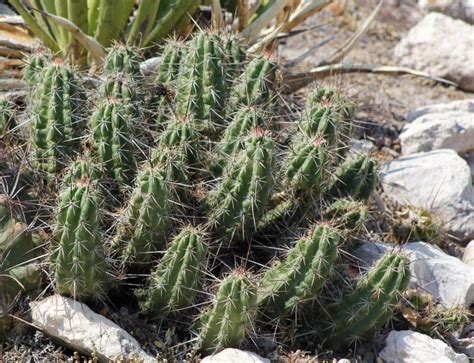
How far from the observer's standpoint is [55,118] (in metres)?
4.24

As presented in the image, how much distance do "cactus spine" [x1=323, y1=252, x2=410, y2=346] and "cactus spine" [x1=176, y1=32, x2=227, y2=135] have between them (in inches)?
44.8

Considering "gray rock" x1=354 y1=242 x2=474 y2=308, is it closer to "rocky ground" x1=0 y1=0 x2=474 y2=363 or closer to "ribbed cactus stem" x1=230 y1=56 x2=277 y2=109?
"rocky ground" x1=0 y1=0 x2=474 y2=363

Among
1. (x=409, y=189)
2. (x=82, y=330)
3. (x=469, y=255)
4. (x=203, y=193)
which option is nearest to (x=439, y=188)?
(x=409, y=189)

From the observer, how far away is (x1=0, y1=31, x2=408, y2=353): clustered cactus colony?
3.83 meters

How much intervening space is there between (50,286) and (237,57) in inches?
66.1

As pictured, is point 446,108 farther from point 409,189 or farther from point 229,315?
point 229,315

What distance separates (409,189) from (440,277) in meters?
1.00

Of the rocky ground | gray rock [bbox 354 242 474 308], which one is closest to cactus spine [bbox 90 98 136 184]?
the rocky ground

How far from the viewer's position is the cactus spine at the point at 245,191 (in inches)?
155

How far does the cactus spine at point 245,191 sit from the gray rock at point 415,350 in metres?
0.93

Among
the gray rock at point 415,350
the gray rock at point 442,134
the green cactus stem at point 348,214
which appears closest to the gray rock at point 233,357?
the gray rock at point 415,350

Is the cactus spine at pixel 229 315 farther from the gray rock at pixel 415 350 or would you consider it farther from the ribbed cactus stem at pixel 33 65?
the ribbed cactus stem at pixel 33 65

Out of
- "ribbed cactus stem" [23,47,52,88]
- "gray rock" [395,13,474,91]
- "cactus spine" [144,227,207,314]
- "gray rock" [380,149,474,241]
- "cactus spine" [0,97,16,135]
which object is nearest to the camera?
"cactus spine" [144,227,207,314]

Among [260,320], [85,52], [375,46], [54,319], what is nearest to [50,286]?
[54,319]
